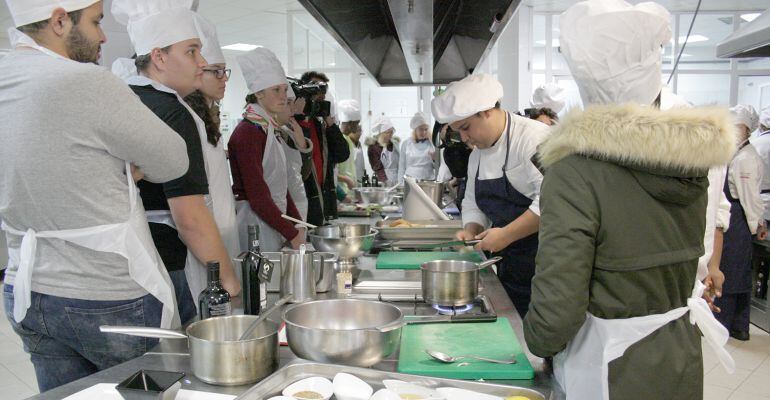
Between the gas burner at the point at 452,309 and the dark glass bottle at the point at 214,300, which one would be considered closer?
the dark glass bottle at the point at 214,300

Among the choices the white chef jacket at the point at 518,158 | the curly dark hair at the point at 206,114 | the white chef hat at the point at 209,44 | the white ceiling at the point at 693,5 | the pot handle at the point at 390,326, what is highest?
the white ceiling at the point at 693,5

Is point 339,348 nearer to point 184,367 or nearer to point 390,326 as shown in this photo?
point 390,326

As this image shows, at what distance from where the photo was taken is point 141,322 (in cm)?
137

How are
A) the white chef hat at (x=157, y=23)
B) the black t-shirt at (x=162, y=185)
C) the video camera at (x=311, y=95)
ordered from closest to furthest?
the black t-shirt at (x=162, y=185)
the white chef hat at (x=157, y=23)
the video camera at (x=311, y=95)

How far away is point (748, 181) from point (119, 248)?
162 inches

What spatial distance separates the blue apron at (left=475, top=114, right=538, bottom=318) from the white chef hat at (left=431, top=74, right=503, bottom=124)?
0.16 meters

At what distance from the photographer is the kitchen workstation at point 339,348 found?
103 centimetres

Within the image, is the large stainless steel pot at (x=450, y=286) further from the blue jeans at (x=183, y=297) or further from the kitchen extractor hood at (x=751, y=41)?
the kitchen extractor hood at (x=751, y=41)

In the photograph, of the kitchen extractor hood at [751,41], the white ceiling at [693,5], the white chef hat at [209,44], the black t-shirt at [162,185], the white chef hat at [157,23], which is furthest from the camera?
the white ceiling at [693,5]

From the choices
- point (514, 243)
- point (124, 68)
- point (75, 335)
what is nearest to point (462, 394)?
point (75, 335)

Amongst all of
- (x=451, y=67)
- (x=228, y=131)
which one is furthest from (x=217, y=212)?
(x=228, y=131)

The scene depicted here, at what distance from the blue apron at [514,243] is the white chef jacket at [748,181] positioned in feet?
8.09

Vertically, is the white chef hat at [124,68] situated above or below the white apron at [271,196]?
above

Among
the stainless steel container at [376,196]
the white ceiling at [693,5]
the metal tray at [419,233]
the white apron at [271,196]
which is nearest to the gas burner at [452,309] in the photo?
the metal tray at [419,233]
